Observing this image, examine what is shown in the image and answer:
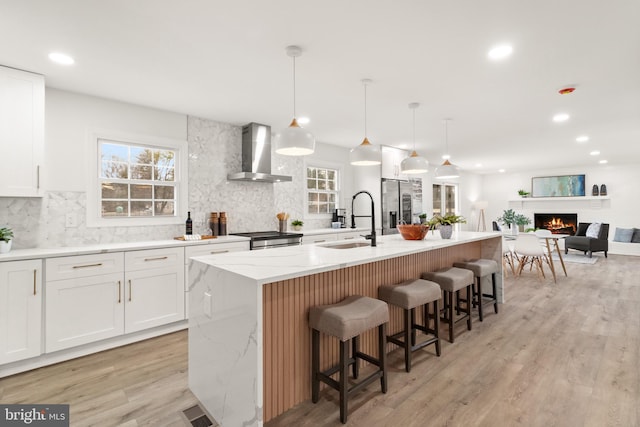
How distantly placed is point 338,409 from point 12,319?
259 centimetres

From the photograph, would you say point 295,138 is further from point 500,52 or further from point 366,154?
point 500,52

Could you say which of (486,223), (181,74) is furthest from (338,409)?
(486,223)

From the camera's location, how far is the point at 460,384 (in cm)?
224

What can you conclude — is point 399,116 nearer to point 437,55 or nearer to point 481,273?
point 437,55

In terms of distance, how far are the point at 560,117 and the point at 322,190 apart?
3.63m

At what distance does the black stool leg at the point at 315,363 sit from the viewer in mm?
2033

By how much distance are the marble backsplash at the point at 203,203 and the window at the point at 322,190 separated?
0.84 feet

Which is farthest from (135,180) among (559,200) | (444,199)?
(559,200)

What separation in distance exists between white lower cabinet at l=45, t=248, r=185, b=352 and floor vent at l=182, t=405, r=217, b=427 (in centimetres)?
146

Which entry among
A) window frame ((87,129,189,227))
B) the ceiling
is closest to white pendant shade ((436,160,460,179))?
the ceiling

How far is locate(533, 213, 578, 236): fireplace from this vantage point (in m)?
9.52

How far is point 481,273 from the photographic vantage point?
3416 millimetres

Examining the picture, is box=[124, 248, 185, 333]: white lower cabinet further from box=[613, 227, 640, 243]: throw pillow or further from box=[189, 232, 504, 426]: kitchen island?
box=[613, 227, 640, 243]: throw pillow

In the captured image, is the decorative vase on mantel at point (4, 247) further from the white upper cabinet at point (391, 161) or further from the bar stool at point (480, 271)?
the white upper cabinet at point (391, 161)
